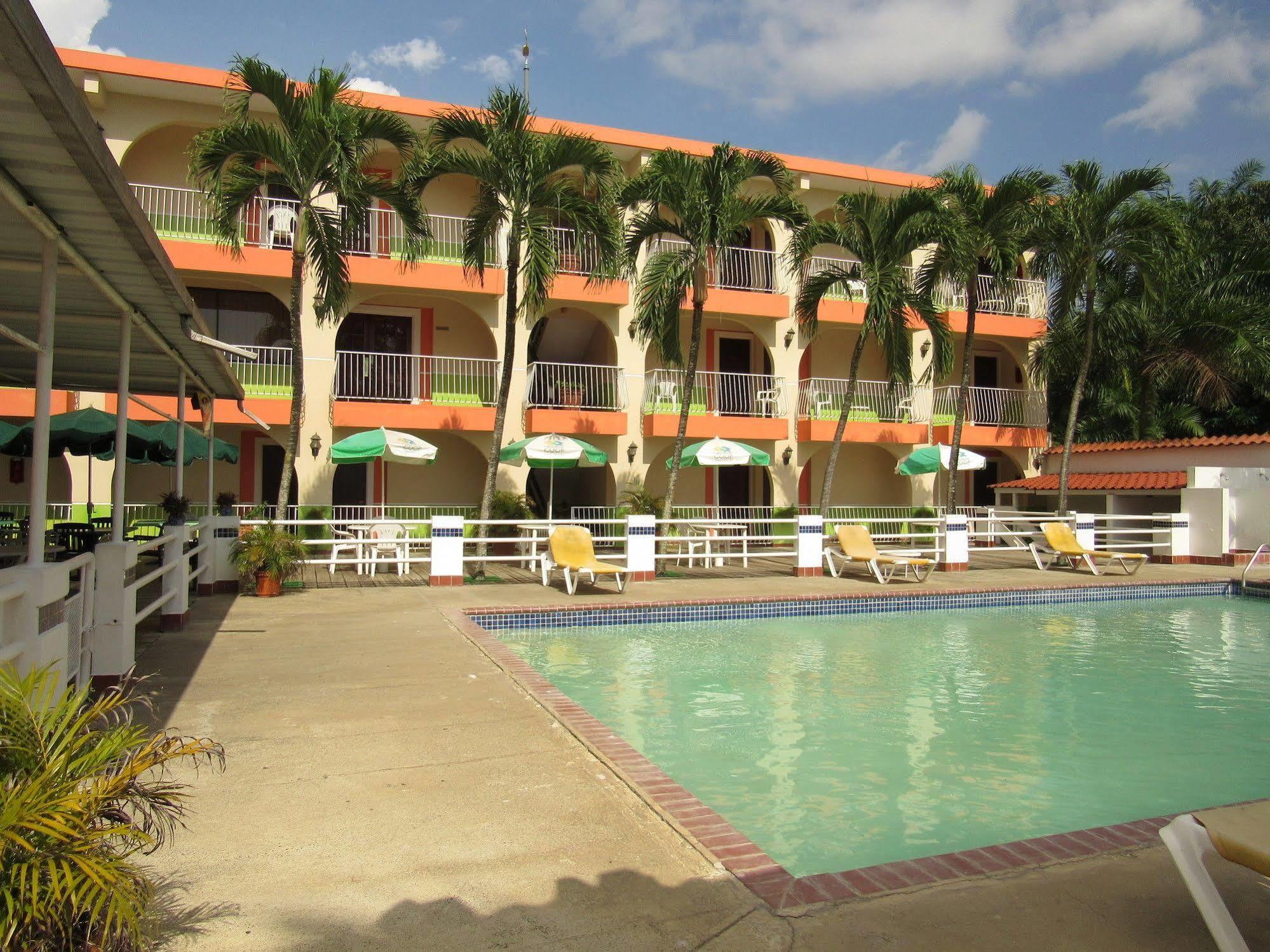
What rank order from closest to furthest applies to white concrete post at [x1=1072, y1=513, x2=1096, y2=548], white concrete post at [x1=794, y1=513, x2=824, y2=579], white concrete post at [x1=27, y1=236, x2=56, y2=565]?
white concrete post at [x1=27, y1=236, x2=56, y2=565] < white concrete post at [x1=794, y1=513, x2=824, y2=579] < white concrete post at [x1=1072, y1=513, x2=1096, y2=548]

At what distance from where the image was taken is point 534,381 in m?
19.7

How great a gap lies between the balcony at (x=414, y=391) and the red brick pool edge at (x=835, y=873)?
14.1 meters

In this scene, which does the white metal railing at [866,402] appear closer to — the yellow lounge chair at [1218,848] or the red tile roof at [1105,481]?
the red tile roof at [1105,481]

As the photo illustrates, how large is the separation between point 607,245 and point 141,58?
9.66 meters

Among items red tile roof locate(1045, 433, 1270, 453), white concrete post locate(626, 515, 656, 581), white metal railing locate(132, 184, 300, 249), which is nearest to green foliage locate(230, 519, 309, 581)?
white concrete post locate(626, 515, 656, 581)

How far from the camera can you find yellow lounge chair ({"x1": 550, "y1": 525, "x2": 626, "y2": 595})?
40.1ft

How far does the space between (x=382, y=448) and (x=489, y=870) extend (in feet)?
39.7

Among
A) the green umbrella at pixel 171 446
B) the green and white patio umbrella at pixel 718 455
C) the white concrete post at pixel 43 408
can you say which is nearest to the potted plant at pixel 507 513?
the green and white patio umbrella at pixel 718 455

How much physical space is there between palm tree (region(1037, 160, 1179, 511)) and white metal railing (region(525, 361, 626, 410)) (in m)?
9.00

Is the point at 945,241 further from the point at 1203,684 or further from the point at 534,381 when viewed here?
the point at 1203,684

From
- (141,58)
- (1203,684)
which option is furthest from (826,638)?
(141,58)

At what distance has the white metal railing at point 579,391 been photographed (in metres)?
19.5

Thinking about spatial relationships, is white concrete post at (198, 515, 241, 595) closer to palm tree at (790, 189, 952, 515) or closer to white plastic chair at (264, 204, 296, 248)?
white plastic chair at (264, 204, 296, 248)

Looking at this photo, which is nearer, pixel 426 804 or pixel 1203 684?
pixel 426 804
